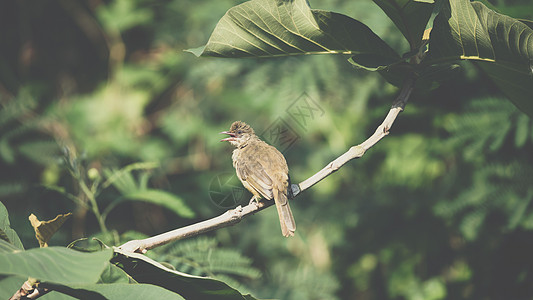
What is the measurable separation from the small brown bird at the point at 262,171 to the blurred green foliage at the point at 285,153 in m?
0.16

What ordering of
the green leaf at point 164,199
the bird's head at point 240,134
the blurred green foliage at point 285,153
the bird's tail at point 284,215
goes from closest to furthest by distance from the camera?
the bird's tail at point 284,215 → the green leaf at point 164,199 → the bird's head at point 240,134 → the blurred green foliage at point 285,153

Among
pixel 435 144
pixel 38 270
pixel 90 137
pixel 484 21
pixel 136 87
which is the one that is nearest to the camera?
pixel 38 270

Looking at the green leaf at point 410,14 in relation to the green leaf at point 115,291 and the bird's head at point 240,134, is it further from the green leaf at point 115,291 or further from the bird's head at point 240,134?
the bird's head at point 240,134

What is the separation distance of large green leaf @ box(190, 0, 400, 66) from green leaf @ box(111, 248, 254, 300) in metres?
0.59

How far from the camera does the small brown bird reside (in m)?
2.10

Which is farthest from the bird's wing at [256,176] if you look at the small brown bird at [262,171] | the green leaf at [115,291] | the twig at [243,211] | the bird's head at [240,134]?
the green leaf at [115,291]

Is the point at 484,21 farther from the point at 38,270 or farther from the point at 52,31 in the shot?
the point at 52,31

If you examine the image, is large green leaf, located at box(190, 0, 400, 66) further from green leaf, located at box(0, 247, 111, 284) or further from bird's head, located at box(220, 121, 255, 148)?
bird's head, located at box(220, 121, 255, 148)

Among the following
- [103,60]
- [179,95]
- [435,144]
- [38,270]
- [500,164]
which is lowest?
[38,270]

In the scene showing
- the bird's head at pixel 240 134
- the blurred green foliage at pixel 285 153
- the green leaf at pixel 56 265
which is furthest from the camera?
the blurred green foliage at pixel 285 153

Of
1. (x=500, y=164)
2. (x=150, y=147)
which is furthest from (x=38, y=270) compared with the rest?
(x=150, y=147)

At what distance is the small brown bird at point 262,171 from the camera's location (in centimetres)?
210

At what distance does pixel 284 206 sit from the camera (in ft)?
7.04

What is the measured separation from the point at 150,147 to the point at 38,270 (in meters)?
4.01
